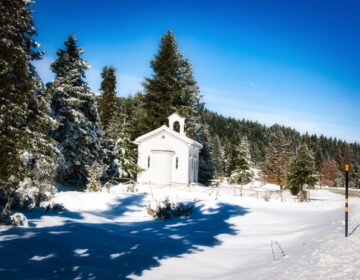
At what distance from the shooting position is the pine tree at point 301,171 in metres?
37.3

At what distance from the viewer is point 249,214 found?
16672 millimetres

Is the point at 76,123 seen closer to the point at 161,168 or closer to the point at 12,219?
the point at 161,168

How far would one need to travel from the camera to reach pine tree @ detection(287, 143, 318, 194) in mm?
37344

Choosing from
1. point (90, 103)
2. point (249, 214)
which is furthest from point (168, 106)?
point (249, 214)

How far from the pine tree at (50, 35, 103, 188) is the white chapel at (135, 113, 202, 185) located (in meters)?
6.16

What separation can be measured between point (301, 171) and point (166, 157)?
1457 cm

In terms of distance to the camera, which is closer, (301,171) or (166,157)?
(166,157)

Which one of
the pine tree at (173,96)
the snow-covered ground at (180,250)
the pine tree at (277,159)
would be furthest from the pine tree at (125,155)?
the pine tree at (277,159)

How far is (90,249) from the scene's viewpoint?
9234 millimetres

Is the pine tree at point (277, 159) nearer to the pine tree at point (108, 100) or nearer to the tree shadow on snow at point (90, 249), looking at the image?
the pine tree at point (108, 100)

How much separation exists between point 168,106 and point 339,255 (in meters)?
40.8

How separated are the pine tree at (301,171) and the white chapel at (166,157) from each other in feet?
35.2

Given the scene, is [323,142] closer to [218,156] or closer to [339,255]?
[218,156]

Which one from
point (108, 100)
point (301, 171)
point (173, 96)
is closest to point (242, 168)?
point (173, 96)
